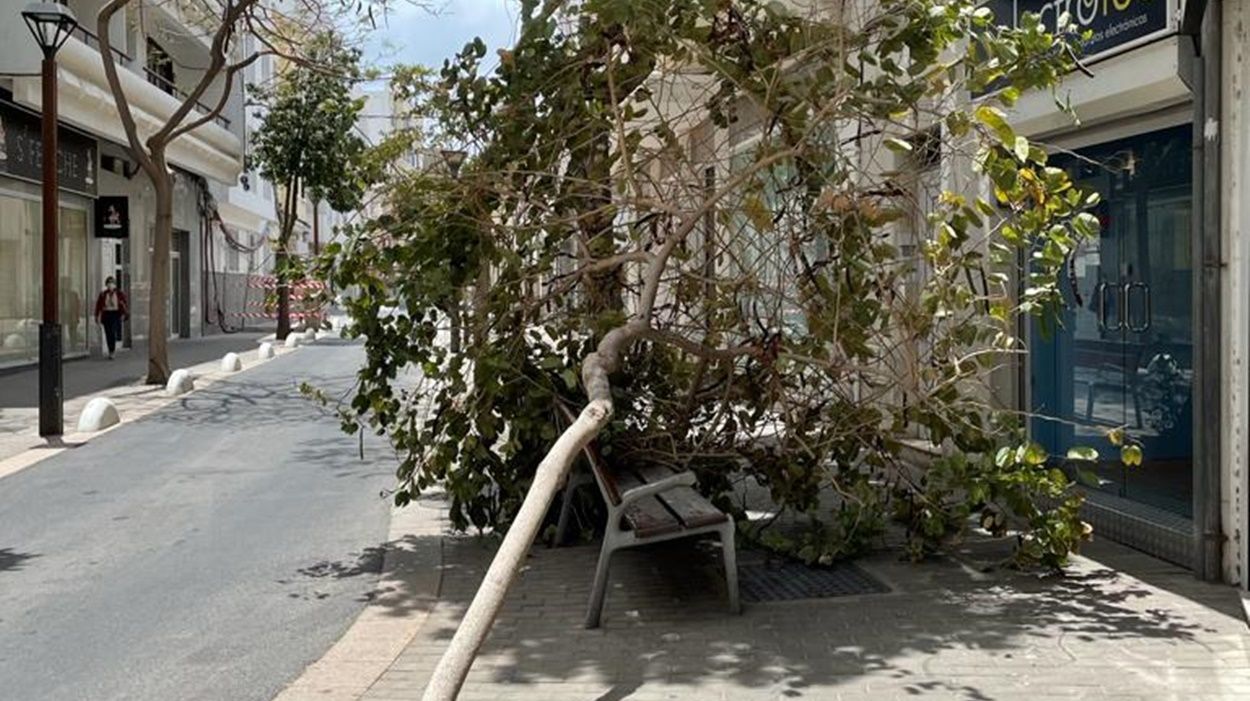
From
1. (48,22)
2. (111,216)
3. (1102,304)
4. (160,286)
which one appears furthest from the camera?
(111,216)

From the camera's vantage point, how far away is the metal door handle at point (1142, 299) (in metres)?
8.05

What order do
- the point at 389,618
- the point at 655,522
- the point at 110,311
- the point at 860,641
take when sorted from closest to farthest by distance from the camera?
the point at 860,641
the point at 655,522
the point at 389,618
the point at 110,311

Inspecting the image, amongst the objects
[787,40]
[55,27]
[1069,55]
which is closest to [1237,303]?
[1069,55]

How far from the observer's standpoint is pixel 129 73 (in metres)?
23.9

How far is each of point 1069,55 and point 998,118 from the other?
2.27 feet

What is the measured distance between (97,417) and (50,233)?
2111 millimetres

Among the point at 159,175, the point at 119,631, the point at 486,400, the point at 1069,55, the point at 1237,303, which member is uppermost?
the point at 159,175

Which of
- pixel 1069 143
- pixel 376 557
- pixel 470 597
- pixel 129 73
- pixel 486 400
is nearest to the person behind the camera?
pixel 470 597

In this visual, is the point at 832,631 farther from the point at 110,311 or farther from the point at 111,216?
the point at 111,216

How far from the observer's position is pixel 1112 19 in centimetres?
736

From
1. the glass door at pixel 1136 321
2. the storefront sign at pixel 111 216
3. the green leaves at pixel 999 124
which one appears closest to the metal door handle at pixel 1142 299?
the glass door at pixel 1136 321

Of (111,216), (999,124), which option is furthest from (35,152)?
(999,124)

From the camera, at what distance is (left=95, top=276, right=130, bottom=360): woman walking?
24672mm

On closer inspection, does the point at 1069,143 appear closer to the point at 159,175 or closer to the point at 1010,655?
the point at 1010,655
